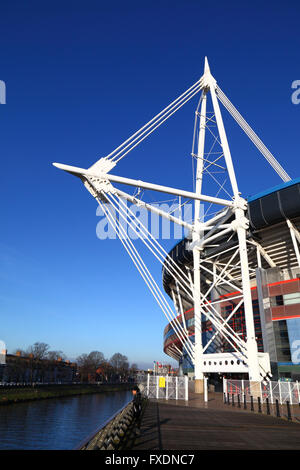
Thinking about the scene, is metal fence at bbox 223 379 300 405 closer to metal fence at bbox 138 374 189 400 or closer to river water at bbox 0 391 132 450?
metal fence at bbox 138 374 189 400

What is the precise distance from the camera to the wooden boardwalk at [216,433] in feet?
26.2

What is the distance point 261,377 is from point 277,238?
1263cm

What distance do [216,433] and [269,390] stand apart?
42.5 ft

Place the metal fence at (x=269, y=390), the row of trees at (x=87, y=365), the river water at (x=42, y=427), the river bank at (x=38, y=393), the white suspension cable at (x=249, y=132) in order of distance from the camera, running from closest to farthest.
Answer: the metal fence at (x=269, y=390) < the river water at (x=42, y=427) < the white suspension cable at (x=249, y=132) < the river bank at (x=38, y=393) < the row of trees at (x=87, y=365)

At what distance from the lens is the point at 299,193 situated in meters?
23.8

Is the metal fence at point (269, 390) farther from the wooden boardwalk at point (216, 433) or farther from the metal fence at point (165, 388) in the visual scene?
the wooden boardwalk at point (216, 433)

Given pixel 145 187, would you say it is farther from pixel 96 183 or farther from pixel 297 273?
pixel 297 273

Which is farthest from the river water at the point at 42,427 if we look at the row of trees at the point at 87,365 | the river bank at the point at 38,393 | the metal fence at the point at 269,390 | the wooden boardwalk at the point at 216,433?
the row of trees at the point at 87,365

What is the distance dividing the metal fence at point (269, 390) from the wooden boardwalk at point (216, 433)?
23.9 feet

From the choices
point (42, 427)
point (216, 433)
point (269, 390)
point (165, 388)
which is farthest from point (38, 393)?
point (216, 433)

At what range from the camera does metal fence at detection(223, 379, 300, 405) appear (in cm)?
1958

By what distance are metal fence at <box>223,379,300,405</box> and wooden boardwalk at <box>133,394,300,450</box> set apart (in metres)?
7.28

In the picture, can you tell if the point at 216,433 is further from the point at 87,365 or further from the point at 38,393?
the point at 87,365
